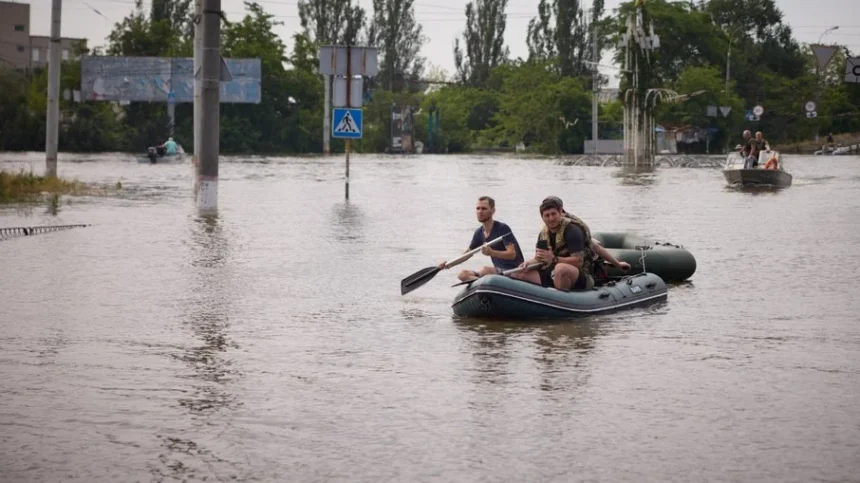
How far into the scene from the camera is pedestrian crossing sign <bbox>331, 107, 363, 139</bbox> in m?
31.5

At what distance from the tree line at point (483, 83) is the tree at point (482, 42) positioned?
0.14 metres

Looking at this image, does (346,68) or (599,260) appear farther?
(346,68)

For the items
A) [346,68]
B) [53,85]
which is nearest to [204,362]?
[346,68]

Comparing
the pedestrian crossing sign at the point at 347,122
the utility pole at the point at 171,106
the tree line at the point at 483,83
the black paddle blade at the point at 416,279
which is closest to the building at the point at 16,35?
the tree line at the point at 483,83

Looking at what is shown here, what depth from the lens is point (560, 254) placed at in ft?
47.0

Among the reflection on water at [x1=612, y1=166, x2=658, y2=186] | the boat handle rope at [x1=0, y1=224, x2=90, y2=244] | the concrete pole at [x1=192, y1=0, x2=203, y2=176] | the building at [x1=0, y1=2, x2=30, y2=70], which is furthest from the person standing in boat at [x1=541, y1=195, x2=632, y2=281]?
the building at [x1=0, y1=2, x2=30, y2=70]

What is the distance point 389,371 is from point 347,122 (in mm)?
→ 20971

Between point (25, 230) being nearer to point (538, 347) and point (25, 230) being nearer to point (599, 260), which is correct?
point (599, 260)

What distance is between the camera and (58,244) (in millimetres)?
22609

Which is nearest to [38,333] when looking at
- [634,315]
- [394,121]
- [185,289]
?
[185,289]

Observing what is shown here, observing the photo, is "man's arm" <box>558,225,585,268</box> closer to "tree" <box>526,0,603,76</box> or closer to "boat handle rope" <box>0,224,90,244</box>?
"boat handle rope" <box>0,224,90,244</box>

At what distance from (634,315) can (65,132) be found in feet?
330

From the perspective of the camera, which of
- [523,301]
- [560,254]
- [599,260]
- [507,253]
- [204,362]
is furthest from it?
[599,260]

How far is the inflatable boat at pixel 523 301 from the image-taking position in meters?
13.7
